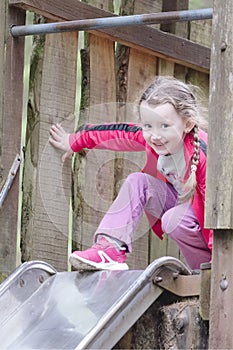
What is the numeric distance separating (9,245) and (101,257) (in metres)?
0.60

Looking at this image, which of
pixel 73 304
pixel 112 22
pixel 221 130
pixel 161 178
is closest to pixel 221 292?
pixel 221 130

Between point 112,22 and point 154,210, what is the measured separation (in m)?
0.87

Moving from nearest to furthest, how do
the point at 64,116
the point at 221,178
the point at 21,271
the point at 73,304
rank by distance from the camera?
the point at 221,178 → the point at 73,304 → the point at 21,271 → the point at 64,116

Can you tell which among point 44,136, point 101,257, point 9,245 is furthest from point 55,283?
point 44,136

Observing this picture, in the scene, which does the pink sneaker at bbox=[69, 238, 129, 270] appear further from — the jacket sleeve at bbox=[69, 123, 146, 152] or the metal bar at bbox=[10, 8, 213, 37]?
the metal bar at bbox=[10, 8, 213, 37]

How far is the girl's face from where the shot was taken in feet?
14.9

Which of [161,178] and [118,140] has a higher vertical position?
[118,140]

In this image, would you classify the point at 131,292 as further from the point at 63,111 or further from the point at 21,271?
the point at 63,111

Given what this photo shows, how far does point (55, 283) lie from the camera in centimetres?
440

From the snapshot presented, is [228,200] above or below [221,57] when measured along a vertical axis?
below

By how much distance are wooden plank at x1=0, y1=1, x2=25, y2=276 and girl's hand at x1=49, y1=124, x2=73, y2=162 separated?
0.16m

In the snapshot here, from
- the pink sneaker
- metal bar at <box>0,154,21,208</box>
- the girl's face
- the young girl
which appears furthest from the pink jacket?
the pink sneaker

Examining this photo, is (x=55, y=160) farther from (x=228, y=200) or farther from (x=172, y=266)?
(x=228, y=200)

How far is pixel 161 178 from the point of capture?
4.77 m
